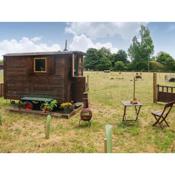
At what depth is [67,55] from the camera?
9742mm

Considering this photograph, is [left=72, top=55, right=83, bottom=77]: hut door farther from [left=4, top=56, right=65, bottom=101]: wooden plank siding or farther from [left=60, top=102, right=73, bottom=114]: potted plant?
[left=60, top=102, right=73, bottom=114]: potted plant

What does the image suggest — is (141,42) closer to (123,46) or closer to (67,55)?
(123,46)

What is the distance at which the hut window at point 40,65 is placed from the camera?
10146mm

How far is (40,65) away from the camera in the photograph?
33.9 ft

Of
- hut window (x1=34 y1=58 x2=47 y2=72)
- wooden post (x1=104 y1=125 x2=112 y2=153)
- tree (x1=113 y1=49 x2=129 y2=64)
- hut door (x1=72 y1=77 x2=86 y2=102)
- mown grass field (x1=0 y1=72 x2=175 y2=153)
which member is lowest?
mown grass field (x1=0 y1=72 x2=175 y2=153)

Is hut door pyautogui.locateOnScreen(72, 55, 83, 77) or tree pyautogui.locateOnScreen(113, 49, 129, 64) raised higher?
tree pyautogui.locateOnScreen(113, 49, 129, 64)

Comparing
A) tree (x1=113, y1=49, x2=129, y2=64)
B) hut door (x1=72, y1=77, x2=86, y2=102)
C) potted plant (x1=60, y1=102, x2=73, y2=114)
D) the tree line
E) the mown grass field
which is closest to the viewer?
the mown grass field

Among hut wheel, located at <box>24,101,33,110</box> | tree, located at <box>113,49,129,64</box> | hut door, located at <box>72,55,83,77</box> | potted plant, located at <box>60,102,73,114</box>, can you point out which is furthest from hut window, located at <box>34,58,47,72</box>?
tree, located at <box>113,49,129,64</box>

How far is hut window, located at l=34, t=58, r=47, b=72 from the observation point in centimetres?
1015

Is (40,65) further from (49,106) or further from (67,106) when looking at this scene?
(67,106)
